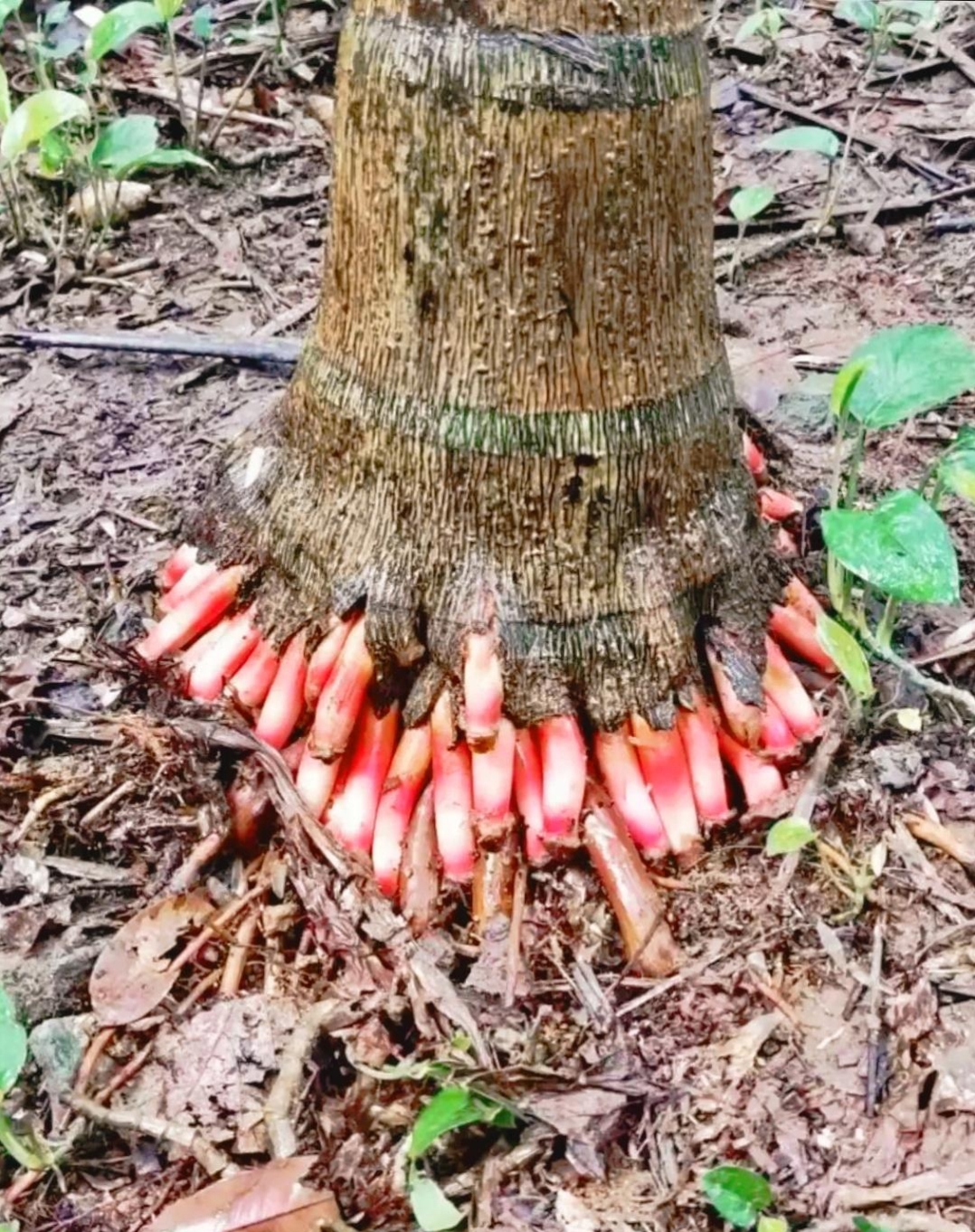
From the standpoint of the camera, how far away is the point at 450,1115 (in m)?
1.61

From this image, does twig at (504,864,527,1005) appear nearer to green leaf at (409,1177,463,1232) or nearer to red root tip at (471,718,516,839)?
red root tip at (471,718,516,839)

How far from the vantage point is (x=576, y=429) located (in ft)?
6.08

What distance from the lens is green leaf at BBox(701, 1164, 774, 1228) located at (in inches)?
62.2

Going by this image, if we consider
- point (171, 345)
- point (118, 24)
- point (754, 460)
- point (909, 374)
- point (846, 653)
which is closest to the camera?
point (846, 653)

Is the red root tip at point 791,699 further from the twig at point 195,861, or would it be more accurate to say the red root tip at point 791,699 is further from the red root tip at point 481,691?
the twig at point 195,861

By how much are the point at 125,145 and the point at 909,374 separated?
2.44 meters

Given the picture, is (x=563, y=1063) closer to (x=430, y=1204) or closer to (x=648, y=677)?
(x=430, y=1204)

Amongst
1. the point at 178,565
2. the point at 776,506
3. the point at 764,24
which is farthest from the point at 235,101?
the point at 776,506

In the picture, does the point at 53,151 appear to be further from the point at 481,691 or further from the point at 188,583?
the point at 481,691

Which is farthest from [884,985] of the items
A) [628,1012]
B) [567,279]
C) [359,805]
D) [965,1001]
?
[567,279]

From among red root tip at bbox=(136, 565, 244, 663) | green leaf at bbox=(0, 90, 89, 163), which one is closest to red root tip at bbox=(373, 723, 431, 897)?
red root tip at bbox=(136, 565, 244, 663)

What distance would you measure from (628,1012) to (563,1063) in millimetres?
127

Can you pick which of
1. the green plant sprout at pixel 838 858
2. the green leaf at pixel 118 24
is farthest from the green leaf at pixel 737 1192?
the green leaf at pixel 118 24

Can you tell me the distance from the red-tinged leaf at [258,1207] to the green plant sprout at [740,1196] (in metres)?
0.45
